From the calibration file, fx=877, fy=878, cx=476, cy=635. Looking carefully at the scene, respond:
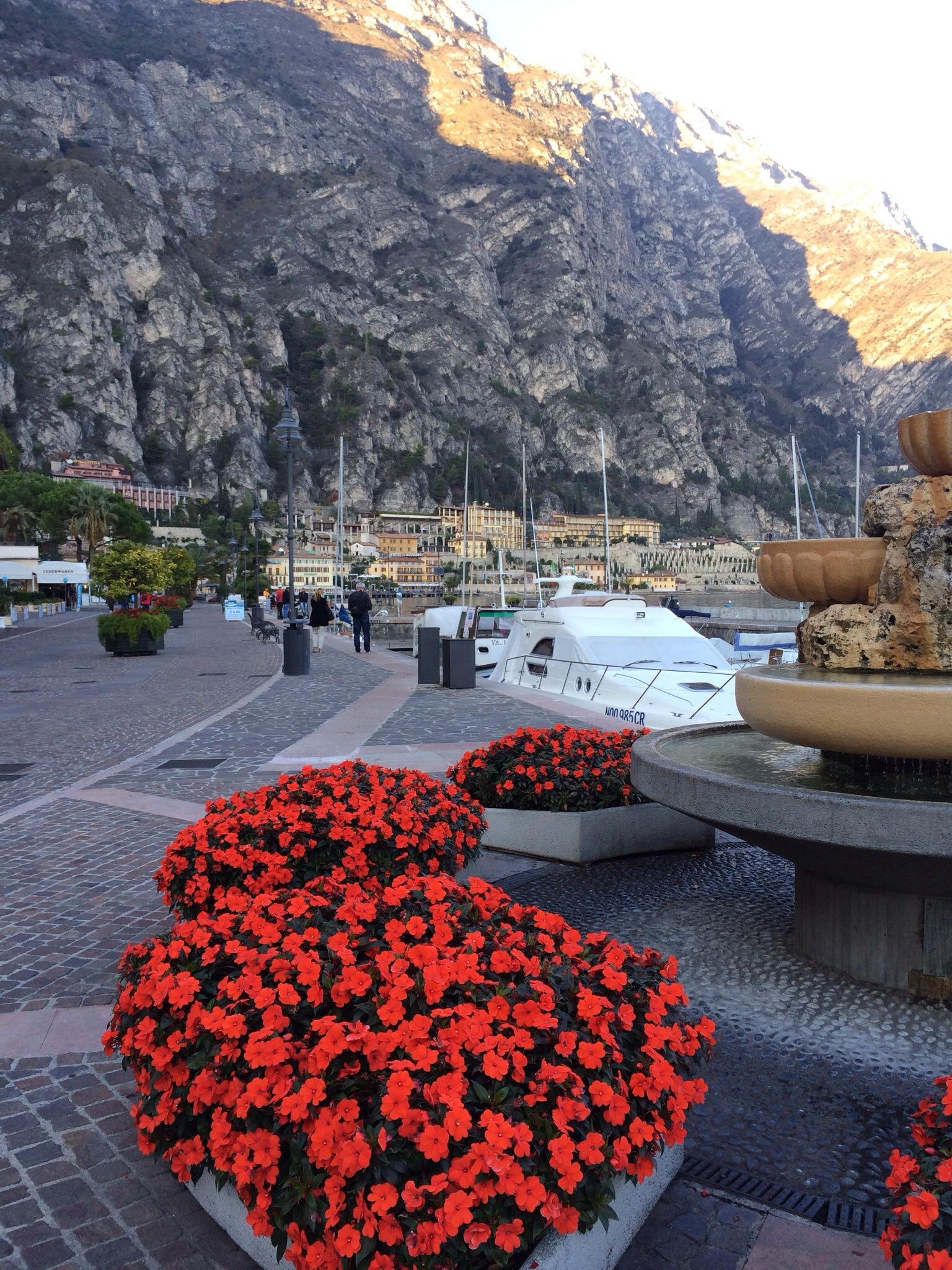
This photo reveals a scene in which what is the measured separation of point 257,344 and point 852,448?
419 ft

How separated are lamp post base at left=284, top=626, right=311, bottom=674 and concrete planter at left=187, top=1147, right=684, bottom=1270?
15616 mm

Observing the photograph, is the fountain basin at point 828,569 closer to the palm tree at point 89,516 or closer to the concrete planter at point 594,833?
the concrete planter at point 594,833

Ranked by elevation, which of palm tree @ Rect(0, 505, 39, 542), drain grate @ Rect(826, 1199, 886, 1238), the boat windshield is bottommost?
drain grate @ Rect(826, 1199, 886, 1238)

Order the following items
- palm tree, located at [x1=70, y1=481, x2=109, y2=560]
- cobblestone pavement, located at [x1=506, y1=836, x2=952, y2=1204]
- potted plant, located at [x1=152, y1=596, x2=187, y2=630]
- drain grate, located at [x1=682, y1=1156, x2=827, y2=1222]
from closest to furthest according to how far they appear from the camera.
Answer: drain grate, located at [x1=682, y1=1156, x2=827, y2=1222]
cobblestone pavement, located at [x1=506, y1=836, x2=952, y2=1204]
potted plant, located at [x1=152, y1=596, x2=187, y2=630]
palm tree, located at [x1=70, y1=481, x2=109, y2=560]

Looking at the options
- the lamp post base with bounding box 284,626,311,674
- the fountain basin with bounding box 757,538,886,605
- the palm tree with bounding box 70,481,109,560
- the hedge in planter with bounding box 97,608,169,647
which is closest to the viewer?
the fountain basin with bounding box 757,538,886,605

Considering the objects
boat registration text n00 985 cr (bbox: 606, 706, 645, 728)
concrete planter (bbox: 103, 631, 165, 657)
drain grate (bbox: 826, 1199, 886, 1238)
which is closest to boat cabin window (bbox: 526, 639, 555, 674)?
boat registration text n00 985 cr (bbox: 606, 706, 645, 728)

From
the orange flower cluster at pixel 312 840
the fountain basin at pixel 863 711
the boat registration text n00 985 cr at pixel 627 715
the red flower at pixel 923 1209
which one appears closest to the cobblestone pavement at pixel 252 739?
the orange flower cluster at pixel 312 840

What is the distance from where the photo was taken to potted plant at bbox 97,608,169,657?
2262 centimetres

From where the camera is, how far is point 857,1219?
2.42 m

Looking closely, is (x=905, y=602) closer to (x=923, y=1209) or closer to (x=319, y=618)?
(x=923, y=1209)

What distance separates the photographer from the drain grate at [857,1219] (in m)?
2.37

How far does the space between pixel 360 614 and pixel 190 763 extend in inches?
532

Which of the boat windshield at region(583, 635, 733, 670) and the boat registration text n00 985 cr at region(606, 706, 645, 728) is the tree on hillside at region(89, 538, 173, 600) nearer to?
the boat windshield at region(583, 635, 733, 670)

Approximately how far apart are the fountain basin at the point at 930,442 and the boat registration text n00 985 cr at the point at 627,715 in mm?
8064
